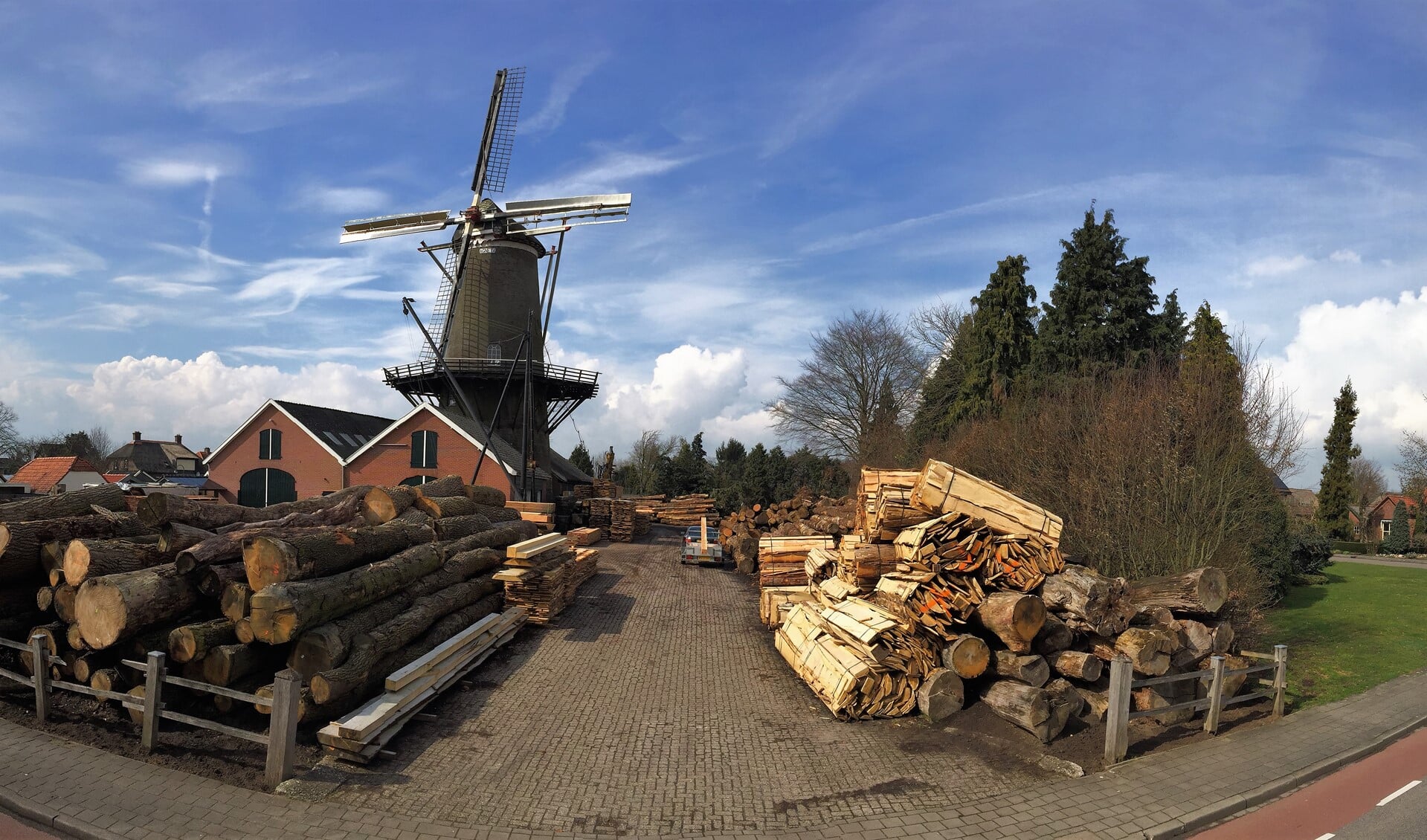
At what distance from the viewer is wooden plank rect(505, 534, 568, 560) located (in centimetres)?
1398

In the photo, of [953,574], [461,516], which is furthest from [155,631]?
[953,574]

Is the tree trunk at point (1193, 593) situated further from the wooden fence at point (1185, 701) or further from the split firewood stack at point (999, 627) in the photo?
the wooden fence at point (1185, 701)

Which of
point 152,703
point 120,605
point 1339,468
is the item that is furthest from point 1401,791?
point 1339,468

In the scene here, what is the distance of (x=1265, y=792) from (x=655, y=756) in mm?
6073

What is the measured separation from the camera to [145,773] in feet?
22.7

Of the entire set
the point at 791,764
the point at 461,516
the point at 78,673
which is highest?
the point at 461,516

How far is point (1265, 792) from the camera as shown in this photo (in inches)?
282

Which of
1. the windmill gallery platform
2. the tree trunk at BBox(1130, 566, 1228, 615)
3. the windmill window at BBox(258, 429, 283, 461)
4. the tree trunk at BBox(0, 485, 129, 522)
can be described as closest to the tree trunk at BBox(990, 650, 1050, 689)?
the windmill gallery platform

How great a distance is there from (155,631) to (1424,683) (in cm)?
1747

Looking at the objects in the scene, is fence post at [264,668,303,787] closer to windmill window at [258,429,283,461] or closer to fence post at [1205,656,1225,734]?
fence post at [1205,656,1225,734]

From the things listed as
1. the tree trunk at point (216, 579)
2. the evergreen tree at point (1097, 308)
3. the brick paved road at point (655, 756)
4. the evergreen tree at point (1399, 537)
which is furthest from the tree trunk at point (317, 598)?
the evergreen tree at point (1399, 537)

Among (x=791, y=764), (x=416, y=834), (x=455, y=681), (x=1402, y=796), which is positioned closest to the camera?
(x=416, y=834)

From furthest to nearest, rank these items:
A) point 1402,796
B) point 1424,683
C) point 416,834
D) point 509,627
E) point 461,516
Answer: point 461,516
point 509,627
point 1424,683
point 1402,796
point 416,834

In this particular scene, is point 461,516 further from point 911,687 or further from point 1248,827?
point 1248,827
